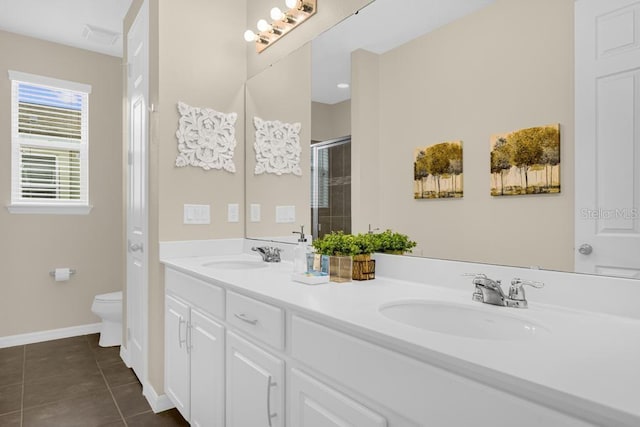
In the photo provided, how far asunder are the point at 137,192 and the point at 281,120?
1099 millimetres

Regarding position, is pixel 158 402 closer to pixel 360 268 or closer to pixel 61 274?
pixel 360 268

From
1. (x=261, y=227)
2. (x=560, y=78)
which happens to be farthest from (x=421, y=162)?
(x=261, y=227)

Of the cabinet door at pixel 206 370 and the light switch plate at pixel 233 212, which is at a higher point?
the light switch plate at pixel 233 212

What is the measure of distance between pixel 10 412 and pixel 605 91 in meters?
3.12

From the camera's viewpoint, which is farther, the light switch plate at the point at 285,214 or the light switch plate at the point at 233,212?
the light switch plate at the point at 233,212

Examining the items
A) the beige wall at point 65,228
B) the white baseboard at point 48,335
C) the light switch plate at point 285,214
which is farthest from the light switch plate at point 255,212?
the white baseboard at point 48,335

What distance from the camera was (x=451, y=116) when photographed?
1.44m

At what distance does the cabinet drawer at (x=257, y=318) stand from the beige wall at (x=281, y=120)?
796 millimetres

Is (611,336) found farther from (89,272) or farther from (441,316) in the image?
(89,272)

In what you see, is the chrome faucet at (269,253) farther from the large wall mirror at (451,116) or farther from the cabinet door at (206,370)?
the cabinet door at (206,370)

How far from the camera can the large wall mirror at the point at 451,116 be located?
117 cm

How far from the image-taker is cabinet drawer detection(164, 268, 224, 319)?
1661mm

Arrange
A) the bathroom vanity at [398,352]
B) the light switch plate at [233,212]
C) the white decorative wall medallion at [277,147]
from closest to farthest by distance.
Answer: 1. the bathroom vanity at [398,352]
2. the white decorative wall medallion at [277,147]
3. the light switch plate at [233,212]

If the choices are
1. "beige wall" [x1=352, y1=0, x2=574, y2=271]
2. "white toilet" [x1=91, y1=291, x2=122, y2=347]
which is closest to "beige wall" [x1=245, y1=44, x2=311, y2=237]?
"beige wall" [x1=352, y1=0, x2=574, y2=271]
